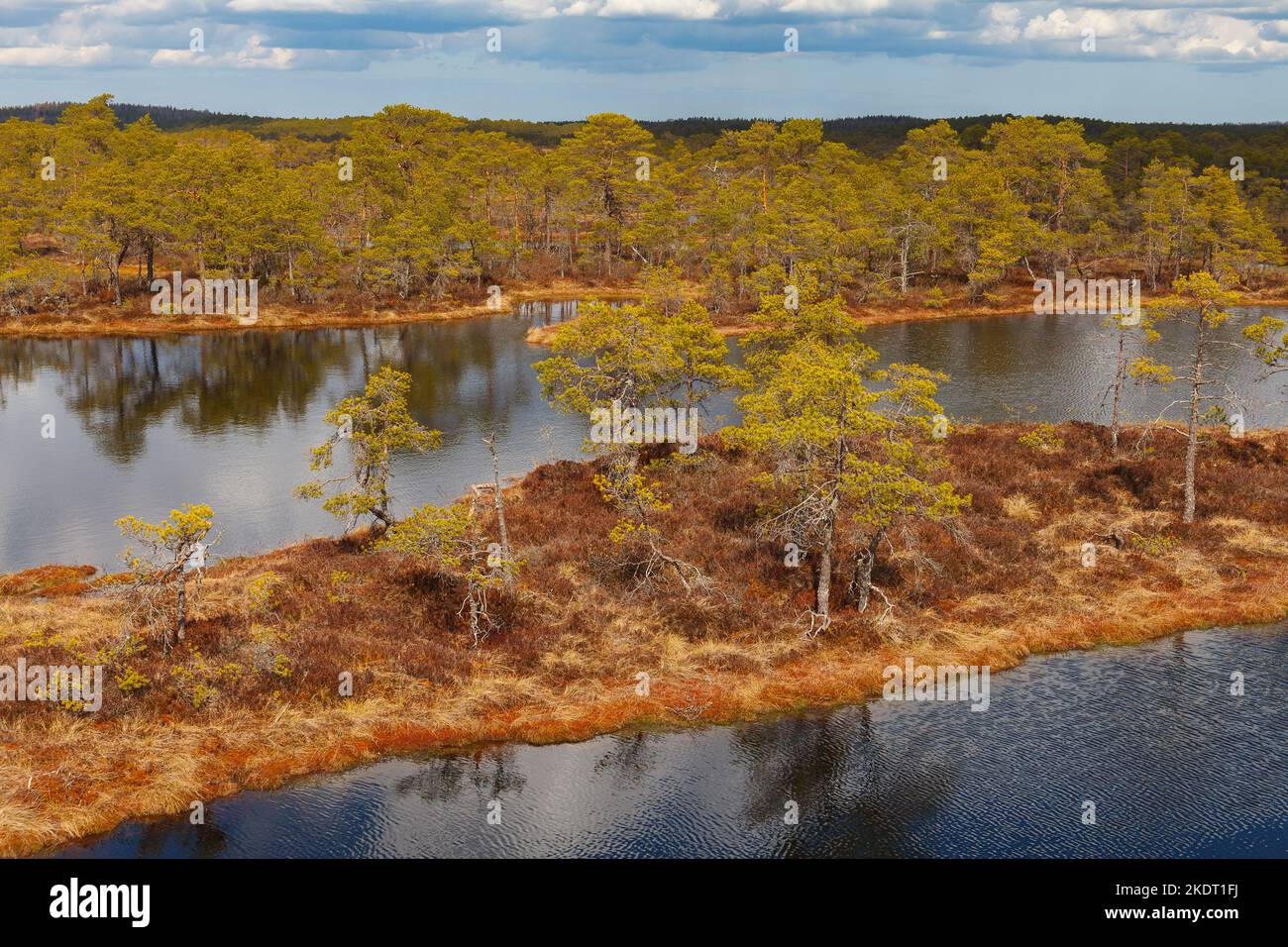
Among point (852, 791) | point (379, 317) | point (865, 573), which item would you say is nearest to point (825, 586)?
point (865, 573)

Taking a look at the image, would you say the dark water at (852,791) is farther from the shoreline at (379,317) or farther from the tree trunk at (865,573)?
the shoreline at (379,317)

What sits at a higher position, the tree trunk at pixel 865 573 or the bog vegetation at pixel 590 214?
the bog vegetation at pixel 590 214

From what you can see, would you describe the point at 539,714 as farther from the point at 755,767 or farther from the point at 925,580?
the point at 925,580

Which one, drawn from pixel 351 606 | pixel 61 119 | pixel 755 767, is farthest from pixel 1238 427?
pixel 61 119

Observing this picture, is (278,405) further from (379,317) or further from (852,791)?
(852,791)

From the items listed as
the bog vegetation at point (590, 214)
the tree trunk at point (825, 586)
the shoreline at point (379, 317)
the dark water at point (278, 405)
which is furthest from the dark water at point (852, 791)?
the shoreline at point (379, 317)

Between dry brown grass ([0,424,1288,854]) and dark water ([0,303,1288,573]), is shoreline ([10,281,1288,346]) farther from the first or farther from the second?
dry brown grass ([0,424,1288,854])

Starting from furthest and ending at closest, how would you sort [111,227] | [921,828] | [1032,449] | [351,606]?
1. [111,227]
2. [1032,449]
3. [351,606]
4. [921,828]
